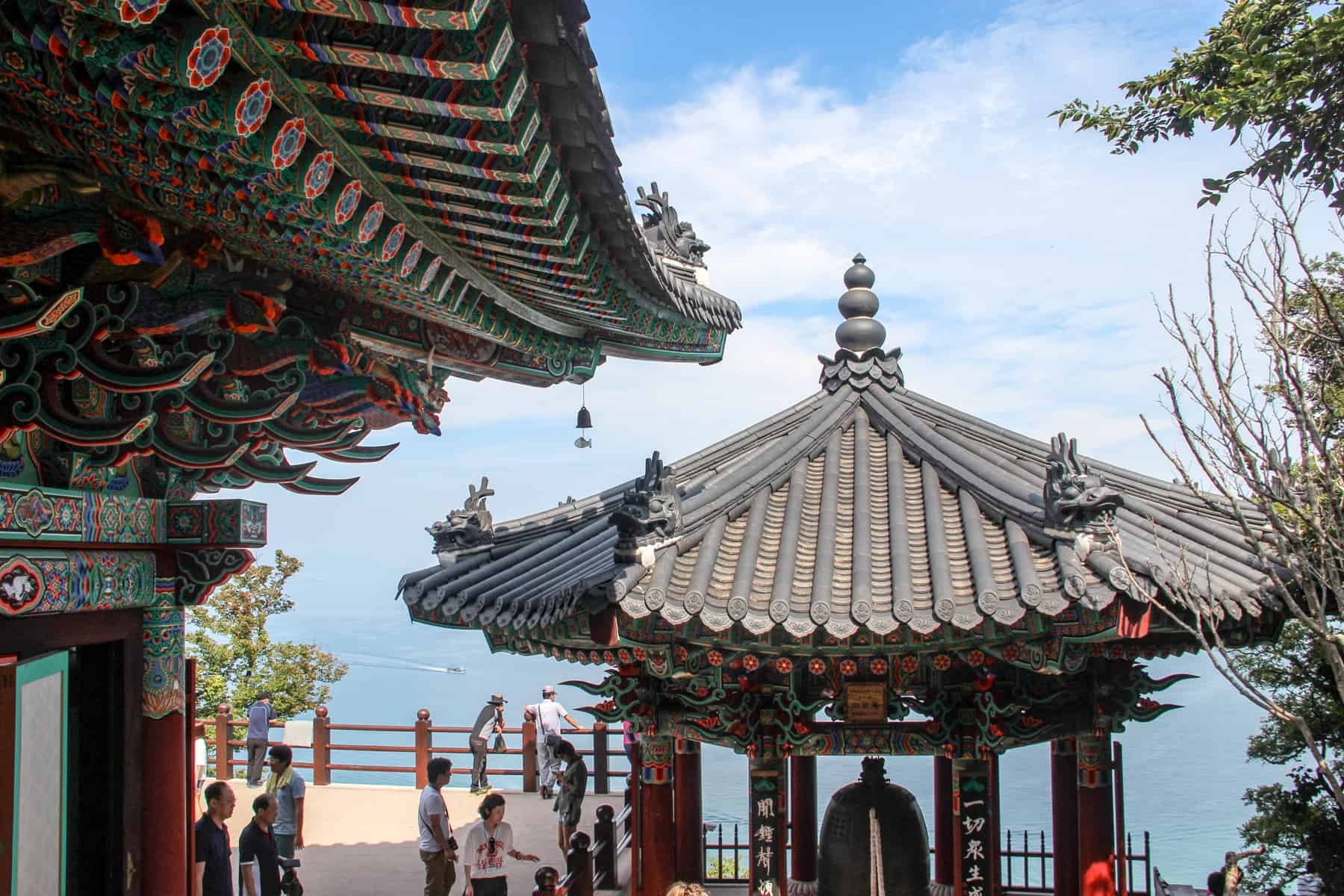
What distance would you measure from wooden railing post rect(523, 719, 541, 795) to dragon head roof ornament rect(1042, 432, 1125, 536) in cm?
992

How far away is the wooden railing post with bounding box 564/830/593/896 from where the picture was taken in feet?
23.0

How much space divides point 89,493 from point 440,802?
13.2 ft

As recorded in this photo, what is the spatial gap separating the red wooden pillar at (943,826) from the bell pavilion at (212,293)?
9.58 feet

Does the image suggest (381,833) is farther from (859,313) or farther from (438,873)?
(859,313)

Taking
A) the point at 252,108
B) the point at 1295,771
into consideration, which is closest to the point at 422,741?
the point at 1295,771

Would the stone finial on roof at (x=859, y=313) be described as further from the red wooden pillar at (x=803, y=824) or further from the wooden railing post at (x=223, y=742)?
the wooden railing post at (x=223, y=742)

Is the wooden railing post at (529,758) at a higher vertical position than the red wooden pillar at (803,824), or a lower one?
lower

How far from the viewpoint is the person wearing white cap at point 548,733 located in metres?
11.6

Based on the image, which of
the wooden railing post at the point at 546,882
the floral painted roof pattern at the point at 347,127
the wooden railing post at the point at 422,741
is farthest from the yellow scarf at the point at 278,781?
the floral painted roof pattern at the point at 347,127

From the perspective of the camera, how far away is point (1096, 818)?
193 inches

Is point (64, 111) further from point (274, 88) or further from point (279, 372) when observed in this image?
point (279, 372)

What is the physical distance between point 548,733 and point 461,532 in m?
6.28

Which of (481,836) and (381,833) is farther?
(381,833)

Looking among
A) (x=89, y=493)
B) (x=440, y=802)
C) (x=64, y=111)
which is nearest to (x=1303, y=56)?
(x=64, y=111)
